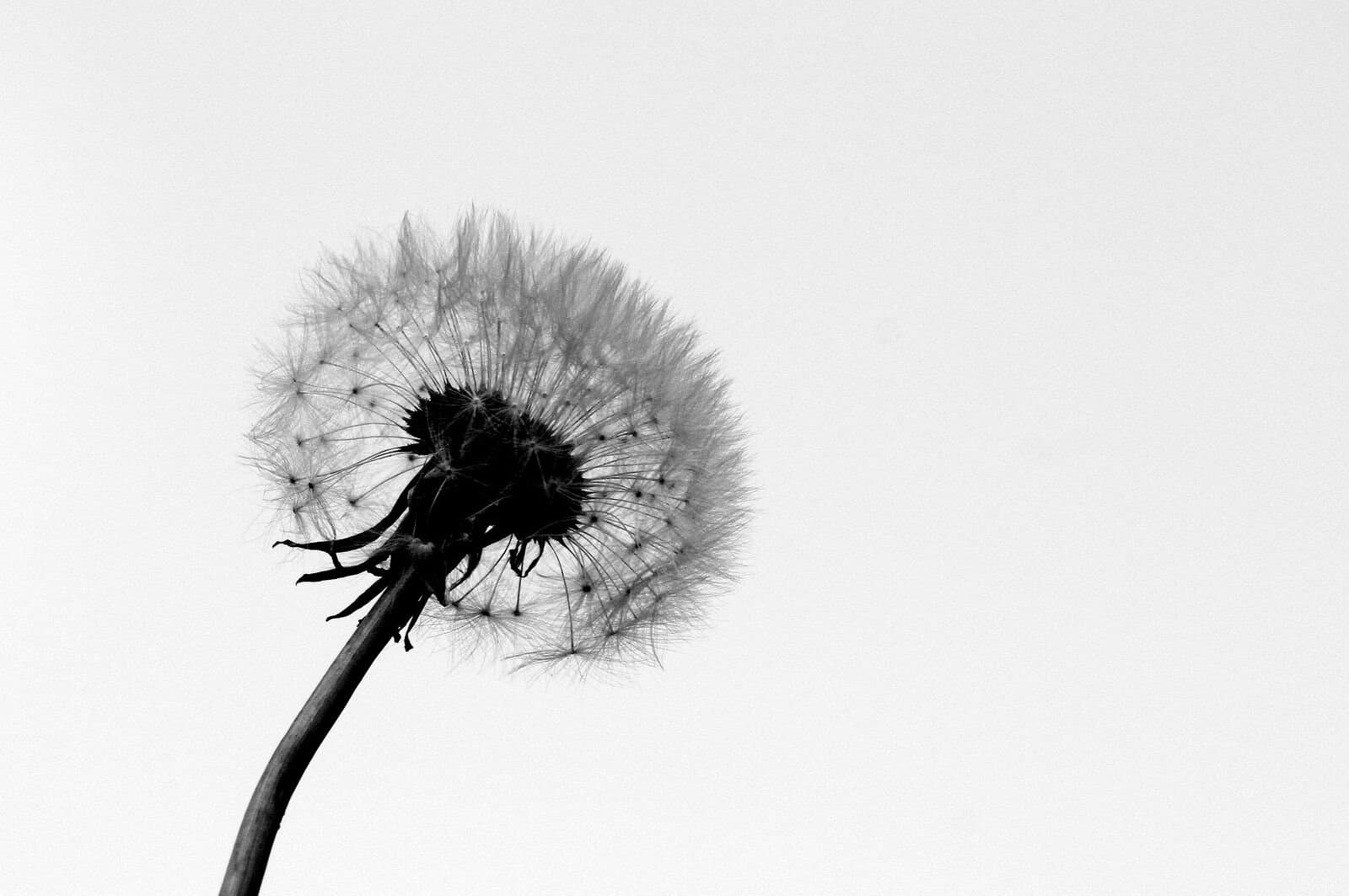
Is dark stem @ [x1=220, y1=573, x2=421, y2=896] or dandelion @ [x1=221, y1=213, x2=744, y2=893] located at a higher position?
dandelion @ [x1=221, y1=213, x2=744, y2=893]

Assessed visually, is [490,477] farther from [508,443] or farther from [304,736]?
[304,736]

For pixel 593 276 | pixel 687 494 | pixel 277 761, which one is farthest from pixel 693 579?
pixel 277 761

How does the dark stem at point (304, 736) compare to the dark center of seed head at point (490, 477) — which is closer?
the dark stem at point (304, 736)

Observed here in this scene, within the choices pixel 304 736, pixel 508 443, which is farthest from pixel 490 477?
pixel 304 736

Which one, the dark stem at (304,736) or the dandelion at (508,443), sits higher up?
the dandelion at (508,443)

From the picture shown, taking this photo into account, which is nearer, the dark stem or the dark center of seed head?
the dark stem

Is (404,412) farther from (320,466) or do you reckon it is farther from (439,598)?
(439,598)
